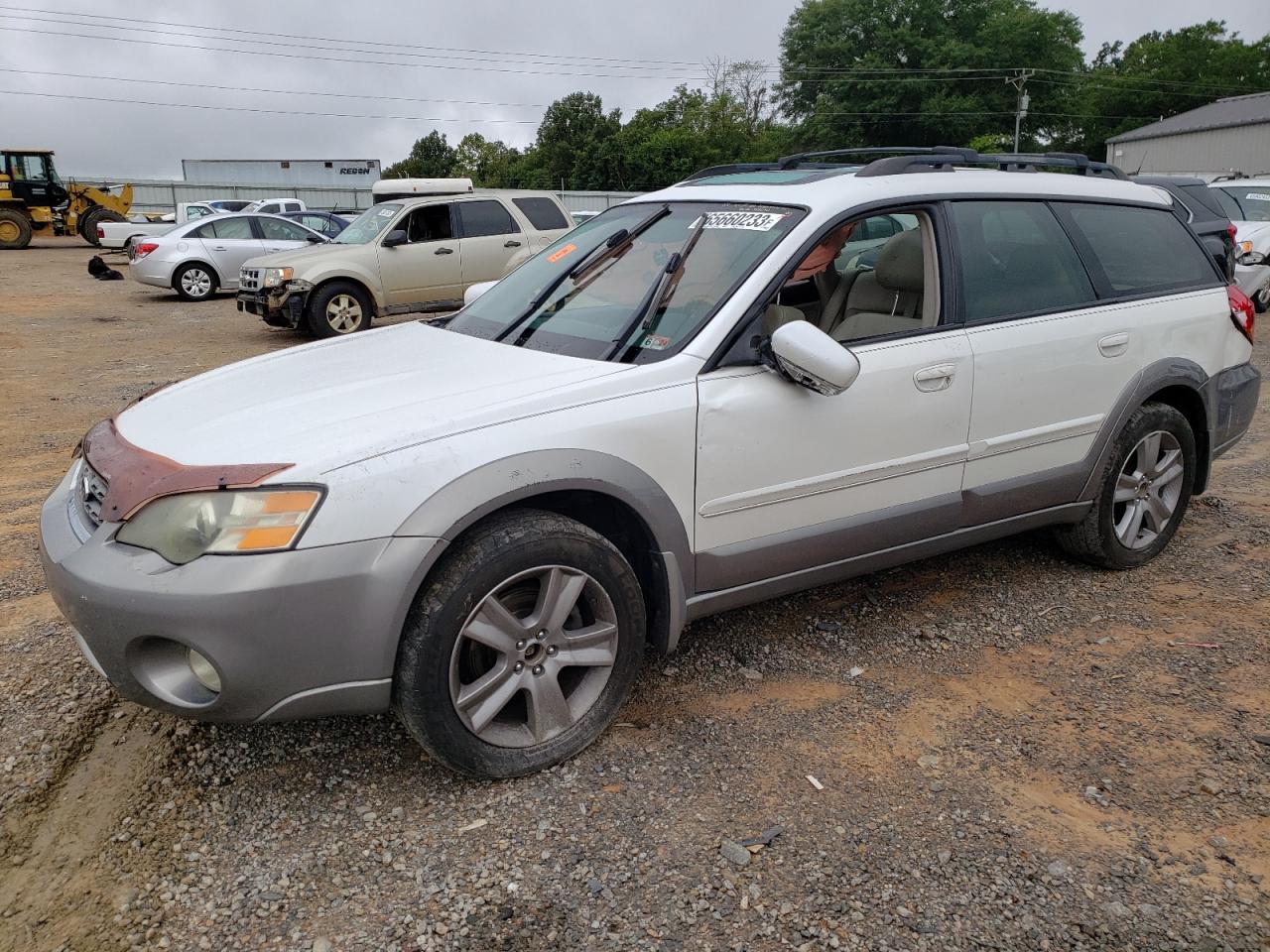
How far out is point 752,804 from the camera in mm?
2807

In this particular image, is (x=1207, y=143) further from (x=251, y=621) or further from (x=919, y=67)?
(x=251, y=621)

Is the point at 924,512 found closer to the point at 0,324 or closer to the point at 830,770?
the point at 830,770

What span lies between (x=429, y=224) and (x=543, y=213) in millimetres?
1599

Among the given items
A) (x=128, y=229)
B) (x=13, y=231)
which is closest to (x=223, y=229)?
(x=128, y=229)

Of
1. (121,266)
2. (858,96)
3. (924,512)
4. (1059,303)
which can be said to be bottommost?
(121,266)

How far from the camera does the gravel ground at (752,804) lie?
93.6 inches

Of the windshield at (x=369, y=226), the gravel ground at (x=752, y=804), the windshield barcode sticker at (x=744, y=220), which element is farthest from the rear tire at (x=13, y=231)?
the windshield barcode sticker at (x=744, y=220)

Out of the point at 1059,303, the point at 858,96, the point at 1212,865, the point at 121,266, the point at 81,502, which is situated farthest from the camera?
the point at 858,96

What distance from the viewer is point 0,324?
1377cm

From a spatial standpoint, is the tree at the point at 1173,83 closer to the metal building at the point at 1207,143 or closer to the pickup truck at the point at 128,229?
the metal building at the point at 1207,143

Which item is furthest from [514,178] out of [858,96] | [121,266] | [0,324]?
[0,324]

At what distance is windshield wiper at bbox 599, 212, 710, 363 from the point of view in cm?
321

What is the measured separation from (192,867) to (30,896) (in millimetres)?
Result: 373

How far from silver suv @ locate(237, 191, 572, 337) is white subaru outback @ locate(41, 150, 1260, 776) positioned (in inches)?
317
